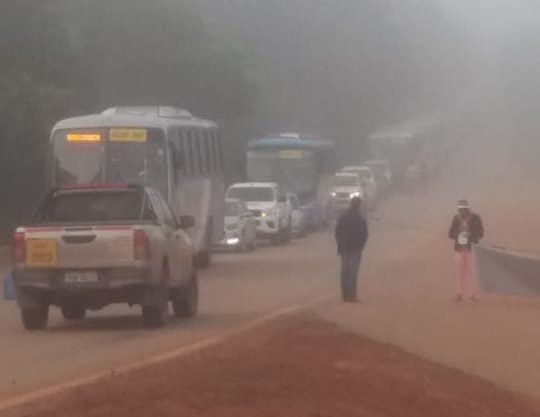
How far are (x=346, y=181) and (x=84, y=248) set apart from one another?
45.9 metres

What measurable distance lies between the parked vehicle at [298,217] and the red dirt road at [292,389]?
3546 centimetres

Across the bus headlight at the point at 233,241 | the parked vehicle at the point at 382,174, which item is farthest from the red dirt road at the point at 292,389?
the parked vehicle at the point at 382,174

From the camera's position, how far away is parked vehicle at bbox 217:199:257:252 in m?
44.8

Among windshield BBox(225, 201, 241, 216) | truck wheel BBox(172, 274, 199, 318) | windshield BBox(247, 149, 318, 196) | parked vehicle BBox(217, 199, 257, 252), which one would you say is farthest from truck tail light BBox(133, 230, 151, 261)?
windshield BBox(247, 149, 318, 196)

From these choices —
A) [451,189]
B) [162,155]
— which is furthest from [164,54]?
[162,155]

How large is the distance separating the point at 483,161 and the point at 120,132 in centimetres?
7089

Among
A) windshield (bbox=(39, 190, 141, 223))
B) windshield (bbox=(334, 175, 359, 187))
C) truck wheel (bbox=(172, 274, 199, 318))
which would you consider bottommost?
windshield (bbox=(334, 175, 359, 187))

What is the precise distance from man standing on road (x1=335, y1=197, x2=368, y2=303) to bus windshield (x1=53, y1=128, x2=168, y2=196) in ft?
23.0

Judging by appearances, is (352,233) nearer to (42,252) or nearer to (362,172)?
(42,252)

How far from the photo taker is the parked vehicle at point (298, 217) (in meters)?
54.2

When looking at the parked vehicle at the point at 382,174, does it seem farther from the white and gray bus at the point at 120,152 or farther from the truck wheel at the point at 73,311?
the truck wheel at the point at 73,311

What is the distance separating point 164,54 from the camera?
217ft

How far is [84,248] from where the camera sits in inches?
853

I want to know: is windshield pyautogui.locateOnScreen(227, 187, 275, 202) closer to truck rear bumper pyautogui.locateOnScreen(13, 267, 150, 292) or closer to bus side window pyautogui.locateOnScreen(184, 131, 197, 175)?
bus side window pyautogui.locateOnScreen(184, 131, 197, 175)
